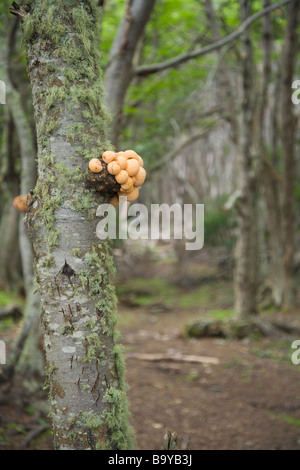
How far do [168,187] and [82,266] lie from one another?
897cm

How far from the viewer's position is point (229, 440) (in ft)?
11.1

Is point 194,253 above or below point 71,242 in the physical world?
below

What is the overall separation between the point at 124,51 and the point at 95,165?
2.51 m

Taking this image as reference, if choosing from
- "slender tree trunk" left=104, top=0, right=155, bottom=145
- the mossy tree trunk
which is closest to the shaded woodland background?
"slender tree trunk" left=104, top=0, right=155, bottom=145

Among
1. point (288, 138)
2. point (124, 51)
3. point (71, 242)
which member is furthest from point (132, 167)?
point (288, 138)

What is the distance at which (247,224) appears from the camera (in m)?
6.76

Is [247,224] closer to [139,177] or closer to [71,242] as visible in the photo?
[139,177]

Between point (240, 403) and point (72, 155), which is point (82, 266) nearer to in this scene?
point (72, 155)

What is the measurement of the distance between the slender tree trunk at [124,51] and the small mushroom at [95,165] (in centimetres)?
209

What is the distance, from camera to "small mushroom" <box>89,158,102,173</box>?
5.48 ft

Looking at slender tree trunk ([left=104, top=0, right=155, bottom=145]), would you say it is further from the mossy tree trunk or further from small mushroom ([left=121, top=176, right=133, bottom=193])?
small mushroom ([left=121, top=176, right=133, bottom=193])

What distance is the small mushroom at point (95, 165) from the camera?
1671mm

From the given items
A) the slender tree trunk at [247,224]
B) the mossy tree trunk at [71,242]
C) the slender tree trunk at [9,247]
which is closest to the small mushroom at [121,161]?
the mossy tree trunk at [71,242]

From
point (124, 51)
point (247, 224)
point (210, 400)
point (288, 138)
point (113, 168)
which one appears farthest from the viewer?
point (288, 138)
